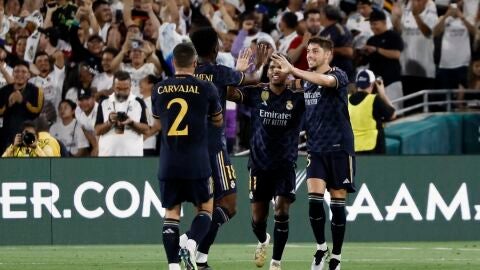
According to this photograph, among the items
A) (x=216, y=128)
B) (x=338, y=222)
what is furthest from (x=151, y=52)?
(x=338, y=222)

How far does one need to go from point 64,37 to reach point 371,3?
5.34 m

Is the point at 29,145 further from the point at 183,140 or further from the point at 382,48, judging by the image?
the point at 183,140

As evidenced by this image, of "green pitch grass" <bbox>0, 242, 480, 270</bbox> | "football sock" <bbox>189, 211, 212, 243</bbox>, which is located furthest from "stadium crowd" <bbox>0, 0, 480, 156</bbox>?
"football sock" <bbox>189, 211, 212, 243</bbox>

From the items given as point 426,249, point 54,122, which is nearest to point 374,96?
point 426,249

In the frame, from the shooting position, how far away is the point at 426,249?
17.6m

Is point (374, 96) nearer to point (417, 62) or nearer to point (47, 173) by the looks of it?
point (417, 62)

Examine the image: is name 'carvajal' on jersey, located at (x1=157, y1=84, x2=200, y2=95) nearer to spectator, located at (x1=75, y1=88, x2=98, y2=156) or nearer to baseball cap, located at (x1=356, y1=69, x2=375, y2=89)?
baseball cap, located at (x1=356, y1=69, x2=375, y2=89)

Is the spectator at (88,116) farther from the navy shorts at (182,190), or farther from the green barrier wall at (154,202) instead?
the navy shorts at (182,190)

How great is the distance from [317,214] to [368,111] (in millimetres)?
5670

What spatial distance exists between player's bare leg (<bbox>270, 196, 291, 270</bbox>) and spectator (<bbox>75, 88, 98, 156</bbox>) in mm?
7602

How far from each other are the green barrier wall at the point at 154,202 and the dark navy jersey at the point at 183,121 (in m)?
6.95

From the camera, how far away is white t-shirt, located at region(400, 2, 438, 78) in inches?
861

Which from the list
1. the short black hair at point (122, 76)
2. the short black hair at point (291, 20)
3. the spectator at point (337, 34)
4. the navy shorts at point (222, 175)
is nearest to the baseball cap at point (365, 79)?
the spectator at point (337, 34)

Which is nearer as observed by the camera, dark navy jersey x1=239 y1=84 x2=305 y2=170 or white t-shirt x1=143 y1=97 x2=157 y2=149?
dark navy jersey x1=239 y1=84 x2=305 y2=170
